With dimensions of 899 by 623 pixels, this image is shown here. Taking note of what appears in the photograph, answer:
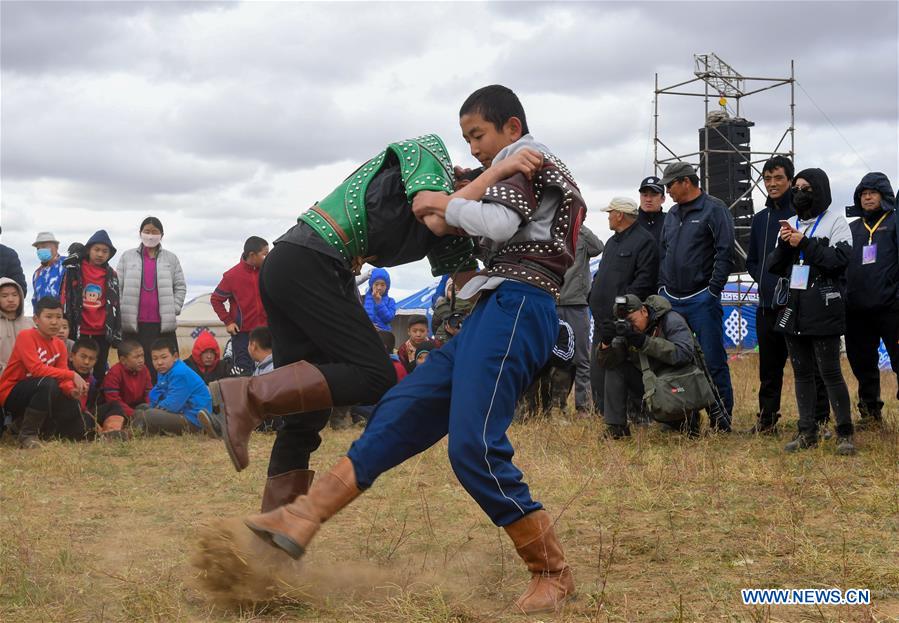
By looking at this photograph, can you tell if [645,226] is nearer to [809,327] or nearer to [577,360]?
[577,360]

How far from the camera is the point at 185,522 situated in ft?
16.3

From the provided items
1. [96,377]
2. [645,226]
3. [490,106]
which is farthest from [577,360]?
[490,106]

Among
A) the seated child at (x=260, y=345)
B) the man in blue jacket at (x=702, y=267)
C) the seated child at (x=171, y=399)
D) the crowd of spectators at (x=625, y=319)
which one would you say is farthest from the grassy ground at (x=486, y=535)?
the seated child at (x=260, y=345)

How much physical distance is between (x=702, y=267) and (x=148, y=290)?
528 centimetres

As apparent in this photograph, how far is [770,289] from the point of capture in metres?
7.11

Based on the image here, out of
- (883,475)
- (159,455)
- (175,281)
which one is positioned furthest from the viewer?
(175,281)

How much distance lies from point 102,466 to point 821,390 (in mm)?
5292

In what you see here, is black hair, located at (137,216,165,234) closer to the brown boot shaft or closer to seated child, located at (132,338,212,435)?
seated child, located at (132,338,212,435)

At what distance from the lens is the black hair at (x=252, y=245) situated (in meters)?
9.57

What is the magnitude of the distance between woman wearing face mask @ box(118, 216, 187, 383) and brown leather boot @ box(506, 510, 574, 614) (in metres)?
6.70

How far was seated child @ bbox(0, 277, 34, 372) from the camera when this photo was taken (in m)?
8.23

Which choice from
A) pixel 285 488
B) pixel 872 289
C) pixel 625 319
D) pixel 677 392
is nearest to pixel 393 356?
pixel 625 319

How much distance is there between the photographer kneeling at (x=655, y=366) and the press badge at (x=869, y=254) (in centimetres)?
135

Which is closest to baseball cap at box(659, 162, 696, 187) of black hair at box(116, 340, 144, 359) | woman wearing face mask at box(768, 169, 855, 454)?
woman wearing face mask at box(768, 169, 855, 454)
